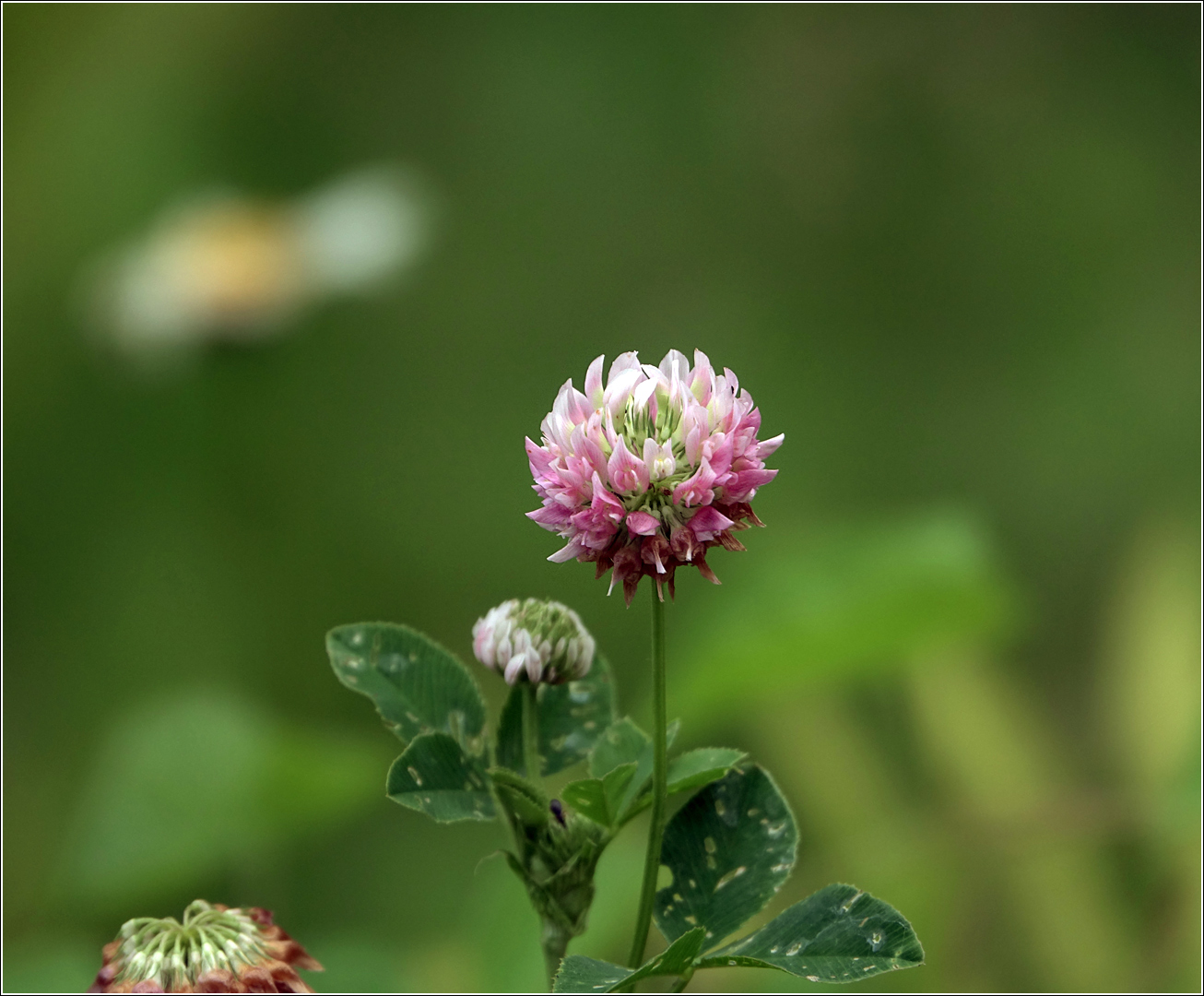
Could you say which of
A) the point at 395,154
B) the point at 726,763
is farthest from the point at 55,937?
the point at 395,154

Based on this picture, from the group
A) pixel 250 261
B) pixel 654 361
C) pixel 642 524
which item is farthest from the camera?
pixel 654 361

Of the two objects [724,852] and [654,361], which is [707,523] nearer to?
[724,852]

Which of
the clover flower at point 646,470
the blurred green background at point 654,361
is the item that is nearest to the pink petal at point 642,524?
the clover flower at point 646,470

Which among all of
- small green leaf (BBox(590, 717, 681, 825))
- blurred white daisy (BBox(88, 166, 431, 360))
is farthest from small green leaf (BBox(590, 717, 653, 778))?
blurred white daisy (BBox(88, 166, 431, 360))

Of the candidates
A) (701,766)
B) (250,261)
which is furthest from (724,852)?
(250,261)

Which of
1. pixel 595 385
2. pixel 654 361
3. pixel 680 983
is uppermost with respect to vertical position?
pixel 654 361

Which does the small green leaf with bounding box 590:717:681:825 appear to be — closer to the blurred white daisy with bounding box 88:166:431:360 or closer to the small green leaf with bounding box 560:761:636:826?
the small green leaf with bounding box 560:761:636:826

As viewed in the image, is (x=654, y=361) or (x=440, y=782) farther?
(x=654, y=361)
